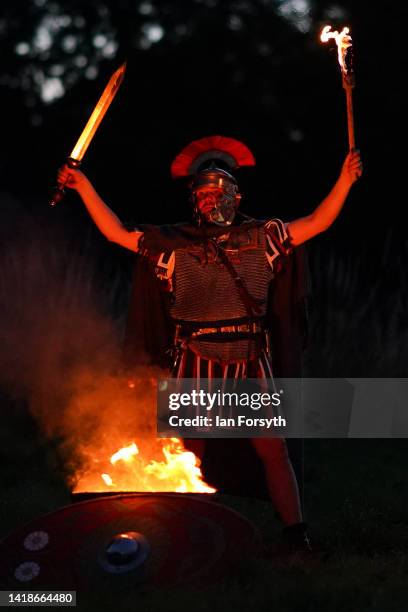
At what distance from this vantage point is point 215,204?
461 centimetres

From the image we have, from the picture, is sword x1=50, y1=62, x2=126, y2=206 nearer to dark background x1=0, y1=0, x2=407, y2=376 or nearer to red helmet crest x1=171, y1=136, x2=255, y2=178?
red helmet crest x1=171, y1=136, x2=255, y2=178

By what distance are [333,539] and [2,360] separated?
3.78m

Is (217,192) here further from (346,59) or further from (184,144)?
(184,144)

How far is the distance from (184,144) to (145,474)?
7.31 meters

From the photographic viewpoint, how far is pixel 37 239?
895cm

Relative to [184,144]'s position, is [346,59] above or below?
below

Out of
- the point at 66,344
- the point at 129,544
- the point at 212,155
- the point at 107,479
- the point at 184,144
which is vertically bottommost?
the point at 129,544

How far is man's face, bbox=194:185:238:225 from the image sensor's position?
4605 millimetres

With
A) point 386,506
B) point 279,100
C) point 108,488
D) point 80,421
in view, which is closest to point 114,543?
point 108,488

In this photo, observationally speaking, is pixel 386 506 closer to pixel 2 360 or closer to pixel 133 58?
pixel 2 360

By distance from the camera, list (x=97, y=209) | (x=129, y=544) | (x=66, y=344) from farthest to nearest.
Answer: (x=66, y=344) → (x=97, y=209) → (x=129, y=544)

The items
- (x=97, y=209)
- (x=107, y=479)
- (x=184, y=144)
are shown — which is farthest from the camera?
(x=184, y=144)

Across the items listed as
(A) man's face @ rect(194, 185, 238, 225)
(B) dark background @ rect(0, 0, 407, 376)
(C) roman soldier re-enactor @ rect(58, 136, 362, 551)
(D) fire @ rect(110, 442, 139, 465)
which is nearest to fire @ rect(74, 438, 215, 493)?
(D) fire @ rect(110, 442, 139, 465)

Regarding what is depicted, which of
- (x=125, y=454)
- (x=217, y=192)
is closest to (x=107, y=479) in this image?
(x=125, y=454)
